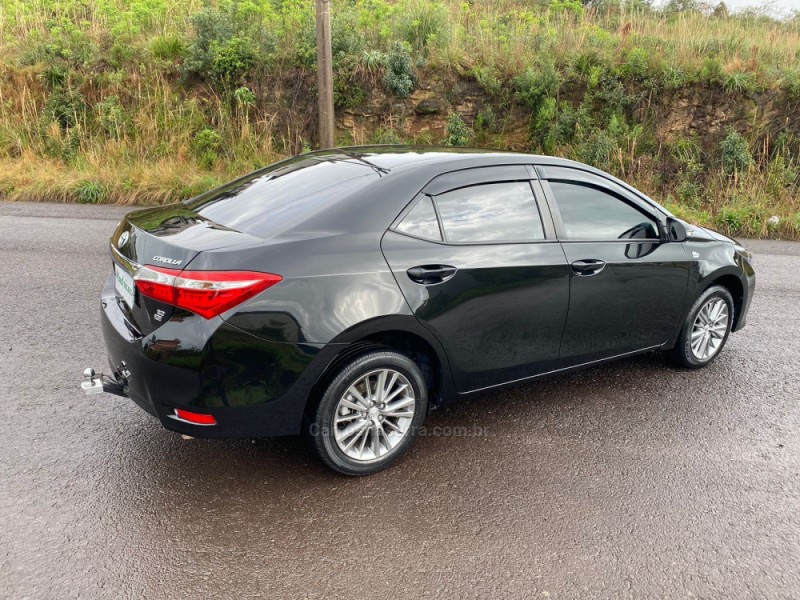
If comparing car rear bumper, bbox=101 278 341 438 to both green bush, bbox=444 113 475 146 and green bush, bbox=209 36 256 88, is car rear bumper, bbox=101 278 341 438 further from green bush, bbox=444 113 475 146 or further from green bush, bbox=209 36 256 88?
green bush, bbox=209 36 256 88

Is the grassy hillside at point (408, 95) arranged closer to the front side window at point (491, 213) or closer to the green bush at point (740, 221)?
the green bush at point (740, 221)

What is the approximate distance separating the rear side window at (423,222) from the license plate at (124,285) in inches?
52.7

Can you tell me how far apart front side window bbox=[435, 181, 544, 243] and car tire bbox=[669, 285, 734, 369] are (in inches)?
62.9

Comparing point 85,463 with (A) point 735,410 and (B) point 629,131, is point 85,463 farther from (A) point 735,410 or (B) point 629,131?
(B) point 629,131

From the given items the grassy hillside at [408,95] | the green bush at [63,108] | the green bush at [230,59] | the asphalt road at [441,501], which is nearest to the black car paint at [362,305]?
the asphalt road at [441,501]

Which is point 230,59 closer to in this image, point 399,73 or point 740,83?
point 399,73

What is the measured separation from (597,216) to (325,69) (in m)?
7.14

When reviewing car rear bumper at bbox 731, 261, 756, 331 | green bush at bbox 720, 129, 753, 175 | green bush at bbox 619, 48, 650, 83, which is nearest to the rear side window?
car rear bumper at bbox 731, 261, 756, 331

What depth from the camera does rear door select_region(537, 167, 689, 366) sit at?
13.3 ft

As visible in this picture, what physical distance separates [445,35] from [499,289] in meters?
11.4

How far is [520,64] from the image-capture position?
43.5 feet

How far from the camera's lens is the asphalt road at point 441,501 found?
273 cm

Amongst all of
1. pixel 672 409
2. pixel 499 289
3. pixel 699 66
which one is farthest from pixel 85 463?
pixel 699 66

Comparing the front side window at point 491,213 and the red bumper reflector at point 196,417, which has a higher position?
the front side window at point 491,213
